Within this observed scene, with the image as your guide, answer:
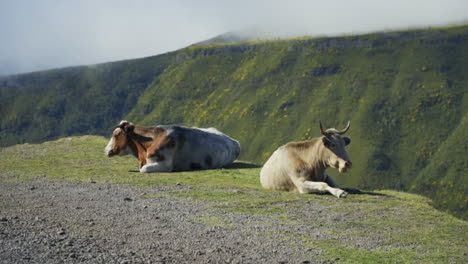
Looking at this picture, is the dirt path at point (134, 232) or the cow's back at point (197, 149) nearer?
the dirt path at point (134, 232)

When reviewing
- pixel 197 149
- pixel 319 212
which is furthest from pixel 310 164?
pixel 197 149

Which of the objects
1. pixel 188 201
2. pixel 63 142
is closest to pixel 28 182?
pixel 188 201

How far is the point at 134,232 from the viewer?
11.5 m

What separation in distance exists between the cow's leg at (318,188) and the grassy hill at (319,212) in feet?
0.87

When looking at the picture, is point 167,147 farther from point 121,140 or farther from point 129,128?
point 121,140

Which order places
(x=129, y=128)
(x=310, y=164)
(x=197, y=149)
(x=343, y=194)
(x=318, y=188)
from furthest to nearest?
(x=197, y=149) < (x=129, y=128) < (x=310, y=164) < (x=318, y=188) < (x=343, y=194)

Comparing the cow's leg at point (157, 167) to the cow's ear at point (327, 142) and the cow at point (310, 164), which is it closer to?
the cow at point (310, 164)

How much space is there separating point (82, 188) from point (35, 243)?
8.72 meters

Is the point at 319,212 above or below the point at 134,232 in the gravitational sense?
below

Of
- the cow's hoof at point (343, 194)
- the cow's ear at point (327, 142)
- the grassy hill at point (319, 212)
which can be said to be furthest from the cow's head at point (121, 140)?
the cow's hoof at point (343, 194)

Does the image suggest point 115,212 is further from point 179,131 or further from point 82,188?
point 179,131

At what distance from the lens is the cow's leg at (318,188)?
701 inches

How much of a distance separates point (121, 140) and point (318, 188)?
37.7ft

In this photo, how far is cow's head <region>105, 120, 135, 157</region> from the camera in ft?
84.3
